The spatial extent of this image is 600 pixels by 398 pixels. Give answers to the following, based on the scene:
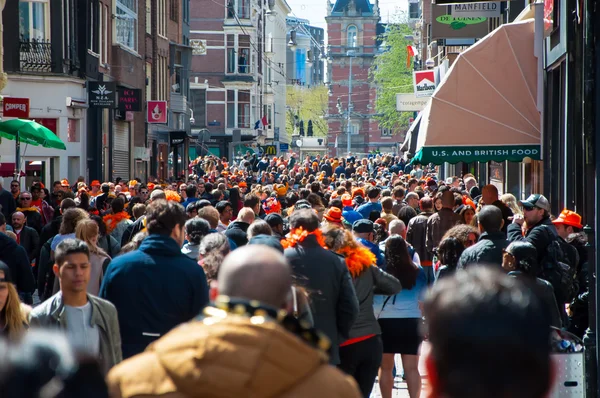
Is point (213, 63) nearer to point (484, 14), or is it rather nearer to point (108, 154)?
point (108, 154)

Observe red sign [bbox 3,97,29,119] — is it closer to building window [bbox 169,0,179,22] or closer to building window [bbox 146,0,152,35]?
building window [bbox 146,0,152,35]

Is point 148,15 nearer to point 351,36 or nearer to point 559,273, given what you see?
point 559,273

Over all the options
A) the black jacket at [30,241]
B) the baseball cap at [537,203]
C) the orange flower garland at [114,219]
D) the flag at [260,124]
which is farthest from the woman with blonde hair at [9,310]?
the flag at [260,124]

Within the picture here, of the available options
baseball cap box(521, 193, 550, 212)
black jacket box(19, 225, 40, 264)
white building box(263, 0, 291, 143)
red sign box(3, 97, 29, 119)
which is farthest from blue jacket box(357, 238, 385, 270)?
white building box(263, 0, 291, 143)

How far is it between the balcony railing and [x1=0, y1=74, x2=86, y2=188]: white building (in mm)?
316

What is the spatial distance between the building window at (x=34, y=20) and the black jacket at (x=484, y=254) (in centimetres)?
2191

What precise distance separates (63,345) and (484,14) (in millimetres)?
19129

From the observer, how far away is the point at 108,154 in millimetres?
35125

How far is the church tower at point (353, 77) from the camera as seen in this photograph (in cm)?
13338

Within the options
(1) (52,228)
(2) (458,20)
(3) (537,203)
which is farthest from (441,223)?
(2) (458,20)

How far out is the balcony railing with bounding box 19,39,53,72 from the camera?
28917mm

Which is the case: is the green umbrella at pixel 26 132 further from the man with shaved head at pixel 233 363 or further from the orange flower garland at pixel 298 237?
the man with shaved head at pixel 233 363

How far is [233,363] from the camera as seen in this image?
8.30 feet

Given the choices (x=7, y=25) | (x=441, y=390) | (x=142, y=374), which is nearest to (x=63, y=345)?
(x=142, y=374)
